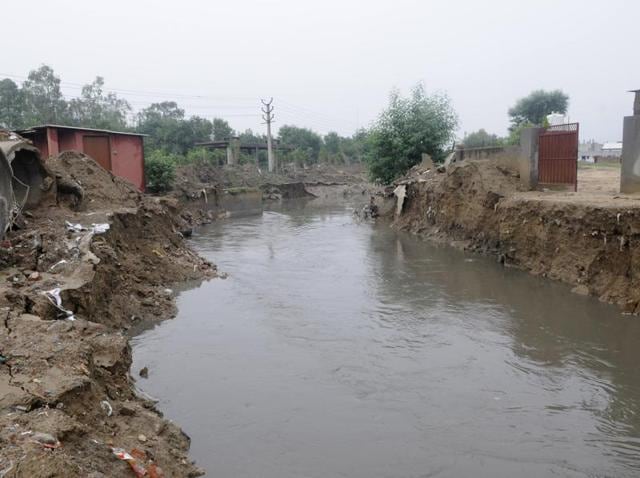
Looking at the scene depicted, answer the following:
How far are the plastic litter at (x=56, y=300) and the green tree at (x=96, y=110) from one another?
3449 cm

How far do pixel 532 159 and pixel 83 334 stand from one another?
551 inches

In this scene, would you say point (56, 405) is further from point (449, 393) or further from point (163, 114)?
point (163, 114)

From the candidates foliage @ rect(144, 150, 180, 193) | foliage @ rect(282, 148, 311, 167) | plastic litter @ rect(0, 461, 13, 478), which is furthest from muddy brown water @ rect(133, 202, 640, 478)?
foliage @ rect(282, 148, 311, 167)

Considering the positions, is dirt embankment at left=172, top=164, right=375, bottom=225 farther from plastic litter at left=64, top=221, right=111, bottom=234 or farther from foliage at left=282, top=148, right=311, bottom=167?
plastic litter at left=64, top=221, right=111, bottom=234

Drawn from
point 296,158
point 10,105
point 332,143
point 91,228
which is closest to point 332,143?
point 332,143

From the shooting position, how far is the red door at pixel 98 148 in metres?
Answer: 21.4

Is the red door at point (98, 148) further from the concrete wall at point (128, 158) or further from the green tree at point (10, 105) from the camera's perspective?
the green tree at point (10, 105)

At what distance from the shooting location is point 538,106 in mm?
47750

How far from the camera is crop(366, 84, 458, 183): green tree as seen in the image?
2745 centimetres

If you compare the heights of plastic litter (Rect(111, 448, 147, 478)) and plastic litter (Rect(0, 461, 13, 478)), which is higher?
plastic litter (Rect(0, 461, 13, 478))

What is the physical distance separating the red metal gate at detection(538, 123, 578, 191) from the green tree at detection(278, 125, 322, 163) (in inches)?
1783

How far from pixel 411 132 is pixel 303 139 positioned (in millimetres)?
35406

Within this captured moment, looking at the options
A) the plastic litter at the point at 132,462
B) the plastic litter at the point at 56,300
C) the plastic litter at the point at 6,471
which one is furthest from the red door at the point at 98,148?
the plastic litter at the point at 6,471

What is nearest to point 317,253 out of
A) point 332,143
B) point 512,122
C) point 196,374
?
point 196,374
